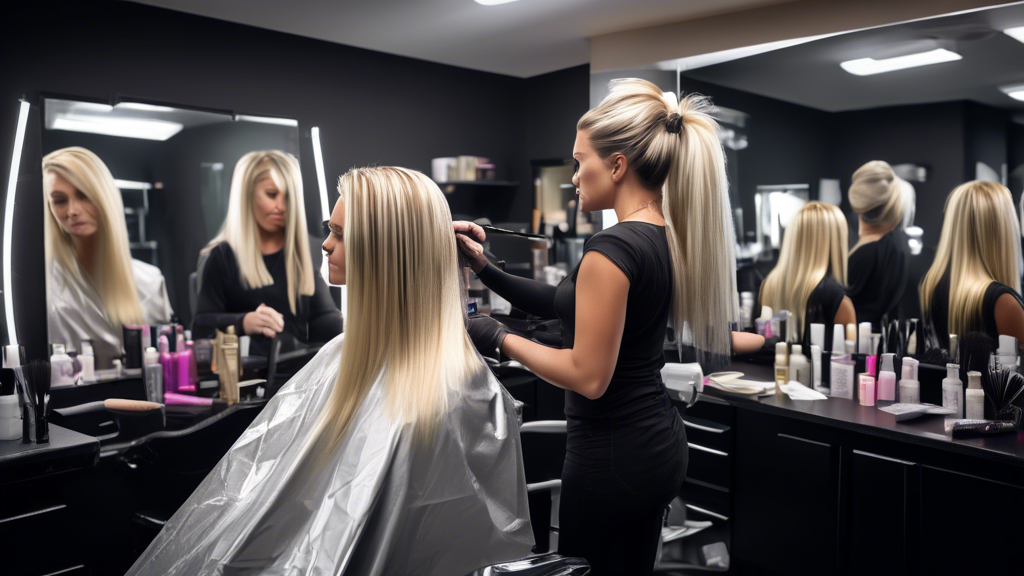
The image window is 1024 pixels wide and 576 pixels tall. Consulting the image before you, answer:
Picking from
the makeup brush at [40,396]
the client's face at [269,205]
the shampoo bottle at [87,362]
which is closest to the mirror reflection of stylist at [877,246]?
the client's face at [269,205]

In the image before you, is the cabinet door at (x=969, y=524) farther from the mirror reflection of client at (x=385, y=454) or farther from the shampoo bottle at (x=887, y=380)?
the mirror reflection of client at (x=385, y=454)

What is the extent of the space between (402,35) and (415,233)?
250 cm

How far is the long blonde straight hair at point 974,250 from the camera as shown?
240 centimetres

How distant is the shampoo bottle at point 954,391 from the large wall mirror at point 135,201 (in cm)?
307

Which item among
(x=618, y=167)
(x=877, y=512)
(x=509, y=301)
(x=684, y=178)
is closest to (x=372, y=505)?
(x=509, y=301)

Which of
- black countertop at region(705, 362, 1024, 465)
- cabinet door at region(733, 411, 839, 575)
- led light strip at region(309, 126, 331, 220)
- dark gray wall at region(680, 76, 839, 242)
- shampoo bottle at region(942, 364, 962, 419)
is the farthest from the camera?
led light strip at region(309, 126, 331, 220)

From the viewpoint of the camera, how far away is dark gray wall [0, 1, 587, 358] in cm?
271

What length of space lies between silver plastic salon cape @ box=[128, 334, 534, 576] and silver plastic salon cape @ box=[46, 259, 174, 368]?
1.71 meters

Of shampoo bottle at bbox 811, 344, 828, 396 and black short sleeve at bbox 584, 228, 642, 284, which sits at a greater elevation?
black short sleeve at bbox 584, 228, 642, 284

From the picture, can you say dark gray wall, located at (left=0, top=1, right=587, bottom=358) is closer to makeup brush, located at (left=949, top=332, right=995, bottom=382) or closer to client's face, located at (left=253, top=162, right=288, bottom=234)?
client's face, located at (left=253, top=162, right=288, bottom=234)

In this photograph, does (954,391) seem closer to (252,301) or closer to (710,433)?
(710,433)

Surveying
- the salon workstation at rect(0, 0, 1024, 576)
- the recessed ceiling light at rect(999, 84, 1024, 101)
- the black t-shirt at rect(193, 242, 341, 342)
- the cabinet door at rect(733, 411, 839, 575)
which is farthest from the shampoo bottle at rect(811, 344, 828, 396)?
the black t-shirt at rect(193, 242, 341, 342)

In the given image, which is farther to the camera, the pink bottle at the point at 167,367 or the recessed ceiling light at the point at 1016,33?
the pink bottle at the point at 167,367

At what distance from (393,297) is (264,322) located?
7.03 ft
